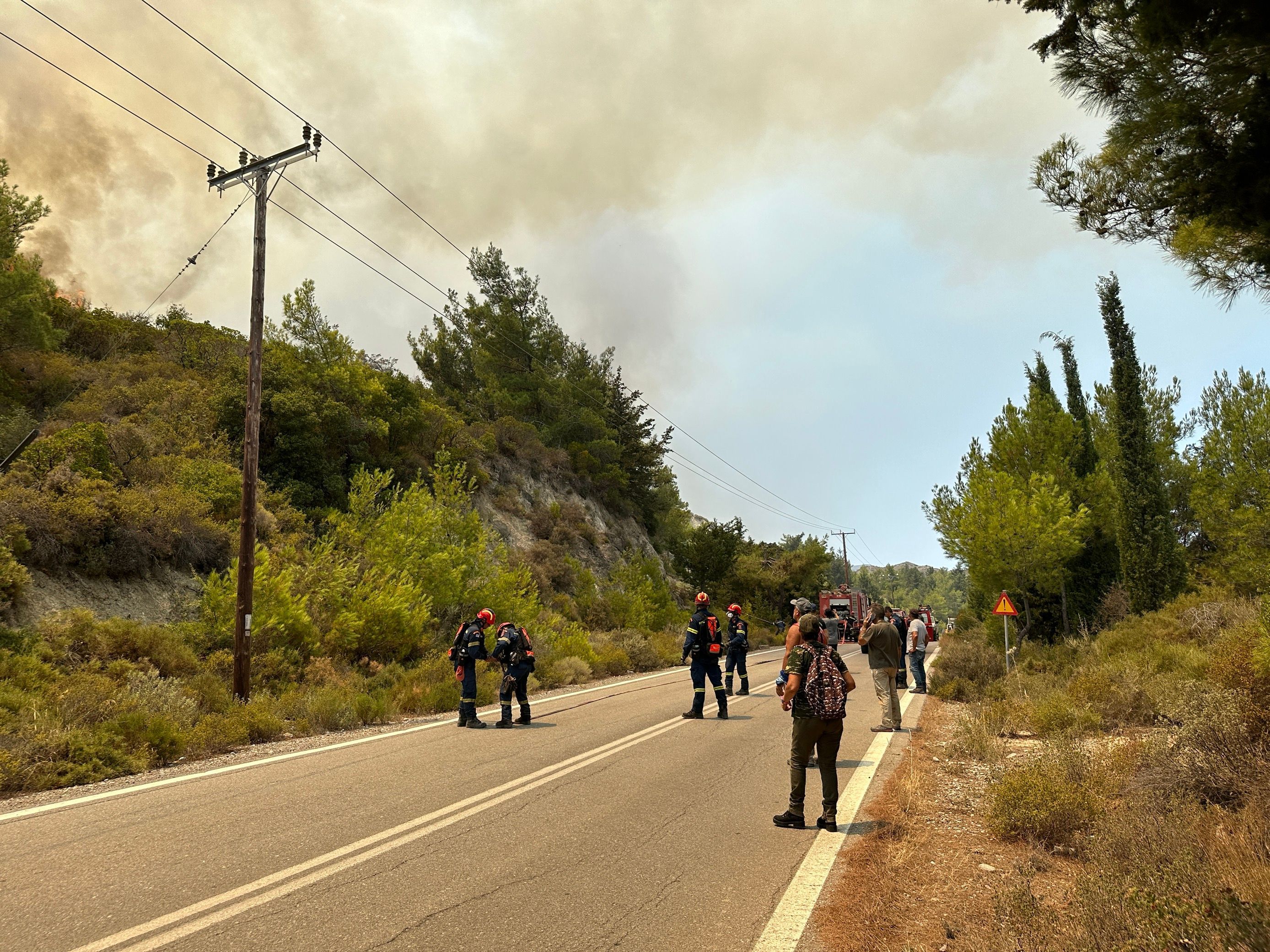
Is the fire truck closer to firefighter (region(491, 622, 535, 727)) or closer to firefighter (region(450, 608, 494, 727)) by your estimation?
firefighter (region(491, 622, 535, 727))

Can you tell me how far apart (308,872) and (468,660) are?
21.8ft

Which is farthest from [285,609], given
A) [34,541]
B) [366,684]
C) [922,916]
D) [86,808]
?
[922,916]

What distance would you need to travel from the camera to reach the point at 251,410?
13.4m

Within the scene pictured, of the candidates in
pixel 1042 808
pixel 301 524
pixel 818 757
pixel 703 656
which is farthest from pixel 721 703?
pixel 301 524

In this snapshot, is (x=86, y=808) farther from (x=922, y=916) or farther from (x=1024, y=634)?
(x=1024, y=634)

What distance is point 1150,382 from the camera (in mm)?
35062

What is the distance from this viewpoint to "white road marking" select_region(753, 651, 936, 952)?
4.07 meters

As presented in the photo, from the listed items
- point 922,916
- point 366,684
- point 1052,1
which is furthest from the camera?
point 366,684

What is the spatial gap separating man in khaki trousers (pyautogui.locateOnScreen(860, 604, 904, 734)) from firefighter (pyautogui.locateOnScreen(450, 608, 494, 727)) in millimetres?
5870

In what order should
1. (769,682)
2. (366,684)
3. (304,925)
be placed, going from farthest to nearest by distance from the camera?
(769,682), (366,684), (304,925)

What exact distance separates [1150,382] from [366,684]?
37010mm

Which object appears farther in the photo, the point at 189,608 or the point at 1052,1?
the point at 189,608

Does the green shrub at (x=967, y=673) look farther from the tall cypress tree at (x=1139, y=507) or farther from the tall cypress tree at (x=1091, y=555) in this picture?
the tall cypress tree at (x=1091, y=555)

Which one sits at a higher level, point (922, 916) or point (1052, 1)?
point (1052, 1)
